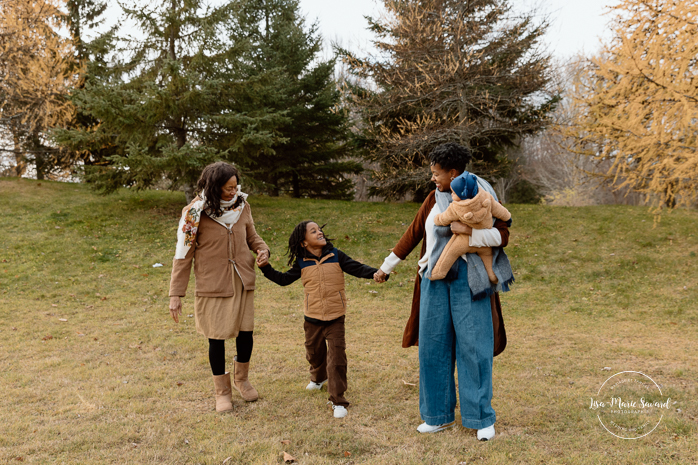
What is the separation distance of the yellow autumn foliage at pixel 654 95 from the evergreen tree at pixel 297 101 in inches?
348

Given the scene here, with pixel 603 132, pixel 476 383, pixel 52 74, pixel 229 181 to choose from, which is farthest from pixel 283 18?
pixel 476 383

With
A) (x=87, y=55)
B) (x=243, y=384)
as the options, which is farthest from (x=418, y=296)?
(x=87, y=55)

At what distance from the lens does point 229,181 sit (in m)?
3.58

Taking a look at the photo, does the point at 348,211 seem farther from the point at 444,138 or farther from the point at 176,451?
the point at 176,451

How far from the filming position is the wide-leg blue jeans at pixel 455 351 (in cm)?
309

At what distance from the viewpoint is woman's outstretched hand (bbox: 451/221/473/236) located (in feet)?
9.93

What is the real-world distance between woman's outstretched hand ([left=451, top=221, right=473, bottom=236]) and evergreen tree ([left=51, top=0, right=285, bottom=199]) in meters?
9.65

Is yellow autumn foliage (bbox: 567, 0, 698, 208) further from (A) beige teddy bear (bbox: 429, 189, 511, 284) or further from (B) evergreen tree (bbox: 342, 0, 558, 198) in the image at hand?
(A) beige teddy bear (bbox: 429, 189, 511, 284)

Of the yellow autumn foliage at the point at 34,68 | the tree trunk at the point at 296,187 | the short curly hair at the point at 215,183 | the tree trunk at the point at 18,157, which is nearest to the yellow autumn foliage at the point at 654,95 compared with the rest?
the short curly hair at the point at 215,183

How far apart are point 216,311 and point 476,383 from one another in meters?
1.97

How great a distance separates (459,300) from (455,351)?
412mm

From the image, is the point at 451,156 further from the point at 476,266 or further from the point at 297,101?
the point at 297,101

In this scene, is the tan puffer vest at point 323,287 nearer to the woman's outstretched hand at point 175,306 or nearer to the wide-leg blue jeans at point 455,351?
the wide-leg blue jeans at point 455,351

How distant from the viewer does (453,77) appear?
11703mm
